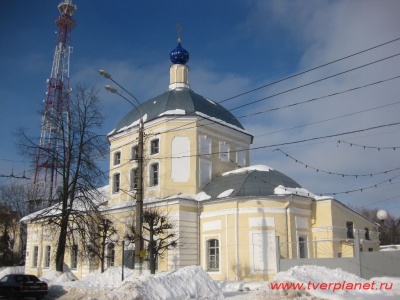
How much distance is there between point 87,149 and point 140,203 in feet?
30.2

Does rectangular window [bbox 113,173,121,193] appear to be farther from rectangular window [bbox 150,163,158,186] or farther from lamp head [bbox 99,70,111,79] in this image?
lamp head [bbox 99,70,111,79]

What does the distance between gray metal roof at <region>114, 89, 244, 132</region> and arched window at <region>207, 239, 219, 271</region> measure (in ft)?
27.4

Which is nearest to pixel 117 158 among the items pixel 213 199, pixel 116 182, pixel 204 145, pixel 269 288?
pixel 116 182

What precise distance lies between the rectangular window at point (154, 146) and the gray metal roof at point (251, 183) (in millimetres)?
4299

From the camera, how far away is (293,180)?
28.0m

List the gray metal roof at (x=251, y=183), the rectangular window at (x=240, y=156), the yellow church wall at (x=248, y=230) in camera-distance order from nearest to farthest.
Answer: the yellow church wall at (x=248, y=230) < the gray metal roof at (x=251, y=183) < the rectangular window at (x=240, y=156)

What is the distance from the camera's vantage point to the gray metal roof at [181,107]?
29312 millimetres

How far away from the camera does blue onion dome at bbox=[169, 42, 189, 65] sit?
33.6 m

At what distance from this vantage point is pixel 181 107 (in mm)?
29266

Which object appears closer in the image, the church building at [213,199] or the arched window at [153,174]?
the church building at [213,199]

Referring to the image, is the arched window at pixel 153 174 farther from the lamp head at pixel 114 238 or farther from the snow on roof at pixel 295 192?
the snow on roof at pixel 295 192

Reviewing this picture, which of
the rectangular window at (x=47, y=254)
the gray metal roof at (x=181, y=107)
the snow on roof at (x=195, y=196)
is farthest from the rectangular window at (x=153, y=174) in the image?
the rectangular window at (x=47, y=254)

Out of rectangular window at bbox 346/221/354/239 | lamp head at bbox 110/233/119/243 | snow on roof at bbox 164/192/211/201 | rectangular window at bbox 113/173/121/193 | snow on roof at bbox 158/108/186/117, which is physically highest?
snow on roof at bbox 158/108/186/117

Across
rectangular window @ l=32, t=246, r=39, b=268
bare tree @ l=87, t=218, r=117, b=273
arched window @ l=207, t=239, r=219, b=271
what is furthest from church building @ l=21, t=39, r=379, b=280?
rectangular window @ l=32, t=246, r=39, b=268
